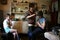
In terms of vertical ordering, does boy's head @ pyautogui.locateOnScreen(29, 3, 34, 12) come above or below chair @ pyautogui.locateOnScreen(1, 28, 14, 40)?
above

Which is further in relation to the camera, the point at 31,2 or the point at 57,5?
the point at 31,2

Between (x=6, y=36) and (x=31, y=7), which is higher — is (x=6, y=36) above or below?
below

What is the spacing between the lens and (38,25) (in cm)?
471

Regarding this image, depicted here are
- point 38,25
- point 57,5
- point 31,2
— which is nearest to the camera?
point 57,5

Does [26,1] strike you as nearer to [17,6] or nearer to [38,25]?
[17,6]

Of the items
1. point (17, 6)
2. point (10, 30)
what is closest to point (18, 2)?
point (17, 6)

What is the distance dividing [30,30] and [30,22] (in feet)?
0.72

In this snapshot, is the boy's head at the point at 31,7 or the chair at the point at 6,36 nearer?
the chair at the point at 6,36

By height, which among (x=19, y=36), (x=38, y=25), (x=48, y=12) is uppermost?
(x=48, y=12)

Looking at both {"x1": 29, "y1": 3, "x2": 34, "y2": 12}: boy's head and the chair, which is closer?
the chair

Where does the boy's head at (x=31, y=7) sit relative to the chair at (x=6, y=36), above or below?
above

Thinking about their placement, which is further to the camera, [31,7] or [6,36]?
[31,7]

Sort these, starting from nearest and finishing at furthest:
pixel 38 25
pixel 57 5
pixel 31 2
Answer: pixel 57 5 < pixel 38 25 < pixel 31 2

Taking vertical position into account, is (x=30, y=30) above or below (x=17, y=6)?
below
